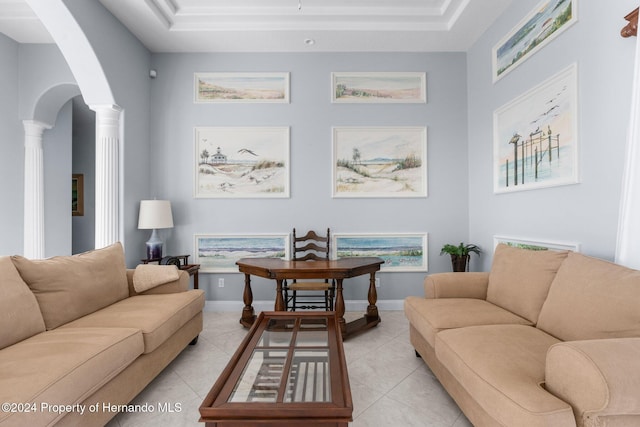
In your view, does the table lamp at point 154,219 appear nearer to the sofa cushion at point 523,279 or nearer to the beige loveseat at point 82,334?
the beige loveseat at point 82,334

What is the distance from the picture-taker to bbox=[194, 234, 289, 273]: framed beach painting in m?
3.68

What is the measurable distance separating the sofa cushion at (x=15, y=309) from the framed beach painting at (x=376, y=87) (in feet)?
10.6

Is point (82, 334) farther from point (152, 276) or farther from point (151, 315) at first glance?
point (152, 276)

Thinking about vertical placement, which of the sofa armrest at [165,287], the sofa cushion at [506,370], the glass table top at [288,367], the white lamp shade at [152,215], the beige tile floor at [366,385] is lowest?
the beige tile floor at [366,385]

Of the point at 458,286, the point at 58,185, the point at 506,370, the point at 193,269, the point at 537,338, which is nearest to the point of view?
the point at 506,370

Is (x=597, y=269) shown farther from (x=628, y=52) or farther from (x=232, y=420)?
(x=232, y=420)

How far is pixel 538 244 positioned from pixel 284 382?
2.35 metres

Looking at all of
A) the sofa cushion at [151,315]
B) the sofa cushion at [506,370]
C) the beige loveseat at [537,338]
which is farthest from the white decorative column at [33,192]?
the sofa cushion at [506,370]

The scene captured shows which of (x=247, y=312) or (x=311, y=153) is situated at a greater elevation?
(x=311, y=153)

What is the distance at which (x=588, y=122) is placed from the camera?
2.07m

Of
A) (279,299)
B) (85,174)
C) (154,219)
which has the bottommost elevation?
(279,299)

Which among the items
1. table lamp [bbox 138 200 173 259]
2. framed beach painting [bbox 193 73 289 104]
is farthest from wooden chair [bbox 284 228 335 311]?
framed beach painting [bbox 193 73 289 104]

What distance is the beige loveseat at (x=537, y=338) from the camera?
3.43ft

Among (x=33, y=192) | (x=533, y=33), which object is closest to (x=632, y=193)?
(x=533, y=33)
